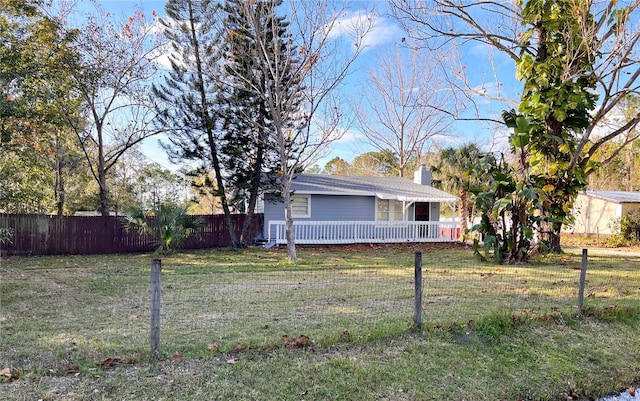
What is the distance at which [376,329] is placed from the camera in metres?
4.79

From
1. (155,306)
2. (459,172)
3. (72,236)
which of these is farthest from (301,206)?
(155,306)

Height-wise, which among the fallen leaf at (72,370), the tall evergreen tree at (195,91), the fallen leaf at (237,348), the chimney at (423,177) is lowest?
the fallen leaf at (72,370)

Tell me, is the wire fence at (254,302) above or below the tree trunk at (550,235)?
below

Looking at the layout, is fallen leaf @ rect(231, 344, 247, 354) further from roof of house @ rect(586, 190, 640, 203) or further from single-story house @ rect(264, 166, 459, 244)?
roof of house @ rect(586, 190, 640, 203)

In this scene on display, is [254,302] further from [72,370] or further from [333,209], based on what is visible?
[333,209]

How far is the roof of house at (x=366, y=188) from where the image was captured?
17328 millimetres

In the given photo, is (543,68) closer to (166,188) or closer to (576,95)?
(576,95)

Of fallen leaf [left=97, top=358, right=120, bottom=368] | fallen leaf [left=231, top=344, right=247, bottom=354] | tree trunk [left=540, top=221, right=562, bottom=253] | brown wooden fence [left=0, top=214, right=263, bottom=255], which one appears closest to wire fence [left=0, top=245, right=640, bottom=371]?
fallen leaf [left=231, top=344, right=247, bottom=354]

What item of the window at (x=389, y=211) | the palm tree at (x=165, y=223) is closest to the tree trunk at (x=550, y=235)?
the window at (x=389, y=211)

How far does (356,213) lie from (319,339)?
45.8ft

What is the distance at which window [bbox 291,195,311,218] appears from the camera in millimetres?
17250

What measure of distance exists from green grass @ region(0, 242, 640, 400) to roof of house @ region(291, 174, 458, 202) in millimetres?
8985

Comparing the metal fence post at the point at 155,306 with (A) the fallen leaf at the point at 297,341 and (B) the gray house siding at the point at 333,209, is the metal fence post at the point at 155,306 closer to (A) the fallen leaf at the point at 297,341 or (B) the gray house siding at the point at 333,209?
(A) the fallen leaf at the point at 297,341

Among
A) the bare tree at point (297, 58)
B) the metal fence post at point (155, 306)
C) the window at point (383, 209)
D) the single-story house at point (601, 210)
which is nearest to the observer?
the metal fence post at point (155, 306)
